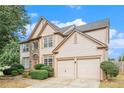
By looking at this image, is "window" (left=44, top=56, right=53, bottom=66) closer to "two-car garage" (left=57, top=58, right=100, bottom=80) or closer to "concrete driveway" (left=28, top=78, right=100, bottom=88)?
"two-car garage" (left=57, top=58, right=100, bottom=80)

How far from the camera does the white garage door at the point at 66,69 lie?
899 inches

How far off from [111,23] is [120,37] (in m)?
1.59

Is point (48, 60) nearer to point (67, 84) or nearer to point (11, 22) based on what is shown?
point (11, 22)

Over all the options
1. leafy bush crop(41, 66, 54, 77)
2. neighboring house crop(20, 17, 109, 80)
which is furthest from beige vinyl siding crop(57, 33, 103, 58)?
leafy bush crop(41, 66, 54, 77)

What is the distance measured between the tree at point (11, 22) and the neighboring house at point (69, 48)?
4.52 metres

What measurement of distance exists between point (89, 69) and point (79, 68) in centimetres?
120

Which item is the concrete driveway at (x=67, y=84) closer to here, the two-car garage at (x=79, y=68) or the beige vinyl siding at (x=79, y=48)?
the two-car garage at (x=79, y=68)

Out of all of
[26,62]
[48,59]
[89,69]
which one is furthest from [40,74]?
[26,62]

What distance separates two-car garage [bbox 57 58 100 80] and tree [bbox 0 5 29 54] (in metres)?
5.33

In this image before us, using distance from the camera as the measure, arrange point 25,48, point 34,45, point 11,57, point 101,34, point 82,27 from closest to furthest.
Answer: point 101,34 < point 82,27 < point 34,45 < point 25,48 < point 11,57

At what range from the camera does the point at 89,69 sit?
21.5m

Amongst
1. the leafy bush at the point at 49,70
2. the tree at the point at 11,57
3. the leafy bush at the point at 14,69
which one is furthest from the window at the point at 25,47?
the leafy bush at the point at 49,70

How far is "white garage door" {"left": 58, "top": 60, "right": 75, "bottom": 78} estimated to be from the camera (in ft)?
75.0

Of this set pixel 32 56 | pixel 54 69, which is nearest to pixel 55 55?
pixel 54 69
